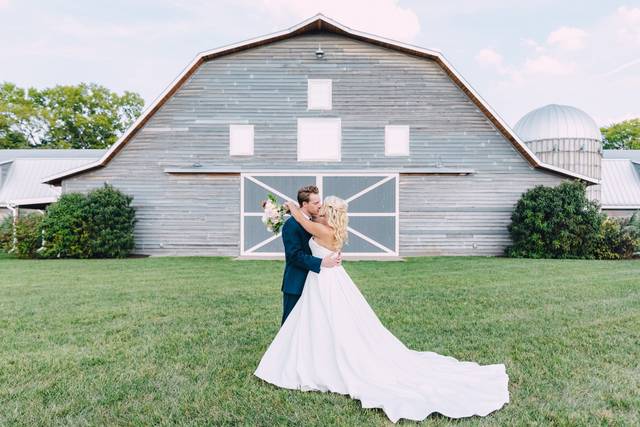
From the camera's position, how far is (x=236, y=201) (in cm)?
1452

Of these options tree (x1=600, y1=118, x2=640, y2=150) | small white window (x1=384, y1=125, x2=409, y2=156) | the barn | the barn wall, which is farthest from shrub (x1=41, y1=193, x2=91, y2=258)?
tree (x1=600, y1=118, x2=640, y2=150)

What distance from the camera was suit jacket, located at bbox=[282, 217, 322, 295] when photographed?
3754 millimetres

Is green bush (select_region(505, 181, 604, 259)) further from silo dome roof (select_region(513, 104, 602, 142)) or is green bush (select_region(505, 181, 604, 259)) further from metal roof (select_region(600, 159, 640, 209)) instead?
metal roof (select_region(600, 159, 640, 209))

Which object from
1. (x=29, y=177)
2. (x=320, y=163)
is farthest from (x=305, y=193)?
(x=29, y=177)

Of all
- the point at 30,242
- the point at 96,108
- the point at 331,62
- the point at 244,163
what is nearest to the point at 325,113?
the point at 331,62

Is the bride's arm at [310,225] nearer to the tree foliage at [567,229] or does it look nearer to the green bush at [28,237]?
the tree foliage at [567,229]

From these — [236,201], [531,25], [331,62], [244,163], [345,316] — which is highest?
[531,25]

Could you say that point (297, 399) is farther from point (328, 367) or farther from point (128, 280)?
point (128, 280)

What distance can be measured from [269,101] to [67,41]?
1905cm

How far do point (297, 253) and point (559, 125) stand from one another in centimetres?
2062

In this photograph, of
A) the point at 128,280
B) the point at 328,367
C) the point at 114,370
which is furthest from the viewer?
the point at 128,280

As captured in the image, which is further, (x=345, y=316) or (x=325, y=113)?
(x=325, y=113)

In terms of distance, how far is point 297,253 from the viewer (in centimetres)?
378

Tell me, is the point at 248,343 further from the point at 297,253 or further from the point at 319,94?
the point at 319,94
